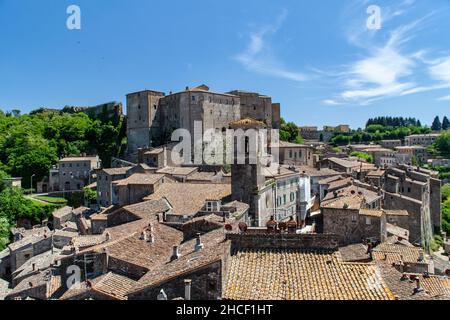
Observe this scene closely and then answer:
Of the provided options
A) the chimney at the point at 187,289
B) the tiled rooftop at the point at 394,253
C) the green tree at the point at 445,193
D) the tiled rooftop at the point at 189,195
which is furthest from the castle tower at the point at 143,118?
the chimney at the point at 187,289

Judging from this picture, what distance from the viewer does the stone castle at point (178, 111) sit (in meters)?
62.6

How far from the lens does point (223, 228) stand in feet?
54.6

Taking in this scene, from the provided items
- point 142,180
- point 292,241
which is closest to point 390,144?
point 142,180

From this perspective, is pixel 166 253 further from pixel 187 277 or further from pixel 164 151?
pixel 164 151

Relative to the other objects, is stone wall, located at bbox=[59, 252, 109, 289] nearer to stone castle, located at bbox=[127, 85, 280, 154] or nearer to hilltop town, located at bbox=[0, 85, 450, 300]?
hilltop town, located at bbox=[0, 85, 450, 300]

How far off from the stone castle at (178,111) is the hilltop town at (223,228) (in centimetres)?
20

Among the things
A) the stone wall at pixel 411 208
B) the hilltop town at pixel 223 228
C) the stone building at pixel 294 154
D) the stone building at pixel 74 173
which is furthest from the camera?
the stone building at pixel 74 173

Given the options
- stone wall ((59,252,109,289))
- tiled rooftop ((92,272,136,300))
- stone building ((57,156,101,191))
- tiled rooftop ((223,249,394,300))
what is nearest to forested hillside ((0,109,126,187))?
stone building ((57,156,101,191))

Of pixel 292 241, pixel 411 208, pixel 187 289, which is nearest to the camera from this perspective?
pixel 187 289

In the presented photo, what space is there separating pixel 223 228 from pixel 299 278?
727 cm

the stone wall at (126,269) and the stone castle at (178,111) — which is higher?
the stone castle at (178,111)

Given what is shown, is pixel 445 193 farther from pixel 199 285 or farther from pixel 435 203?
pixel 199 285

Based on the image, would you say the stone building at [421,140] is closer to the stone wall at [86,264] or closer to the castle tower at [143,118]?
the castle tower at [143,118]

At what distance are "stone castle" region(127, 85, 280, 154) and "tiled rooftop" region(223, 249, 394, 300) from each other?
172ft
